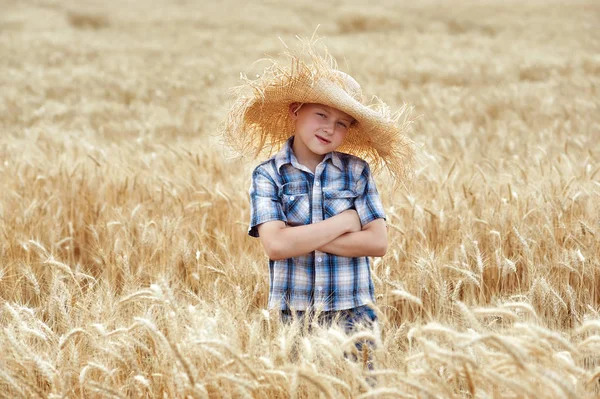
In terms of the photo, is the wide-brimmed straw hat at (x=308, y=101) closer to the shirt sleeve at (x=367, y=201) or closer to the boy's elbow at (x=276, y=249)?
the shirt sleeve at (x=367, y=201)

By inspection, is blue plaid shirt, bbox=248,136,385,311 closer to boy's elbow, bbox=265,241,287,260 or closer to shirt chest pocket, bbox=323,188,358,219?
shirt chest pocket, bbox=323,188,358,219

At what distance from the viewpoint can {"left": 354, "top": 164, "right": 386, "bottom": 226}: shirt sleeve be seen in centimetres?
208

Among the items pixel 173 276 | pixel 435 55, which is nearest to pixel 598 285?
pixel 173 276

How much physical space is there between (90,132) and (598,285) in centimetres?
506

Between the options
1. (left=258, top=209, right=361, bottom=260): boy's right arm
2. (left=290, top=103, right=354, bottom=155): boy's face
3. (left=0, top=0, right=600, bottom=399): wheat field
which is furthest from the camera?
(left=290, top=103, right=354, bottom=155): boy's face

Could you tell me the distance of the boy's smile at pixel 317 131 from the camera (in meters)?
2.07

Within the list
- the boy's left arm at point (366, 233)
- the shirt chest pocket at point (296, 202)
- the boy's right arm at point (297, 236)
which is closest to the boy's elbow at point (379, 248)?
the boy's left arm at point (366, 233)

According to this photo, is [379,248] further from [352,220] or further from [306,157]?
[306,157]

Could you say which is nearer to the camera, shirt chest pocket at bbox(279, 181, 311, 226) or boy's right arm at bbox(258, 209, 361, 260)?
boy's right arm at bbox(258, 209, 361, 260)

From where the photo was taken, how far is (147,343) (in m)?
1.94

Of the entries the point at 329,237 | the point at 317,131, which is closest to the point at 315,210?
the point at 329,237

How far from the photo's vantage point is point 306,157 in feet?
7.06

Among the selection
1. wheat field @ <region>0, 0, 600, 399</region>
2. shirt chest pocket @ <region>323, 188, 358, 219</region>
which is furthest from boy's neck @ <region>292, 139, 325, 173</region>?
wheat field @ <region>0, 0, 600, 399</region>

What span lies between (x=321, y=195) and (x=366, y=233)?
0.63ft
